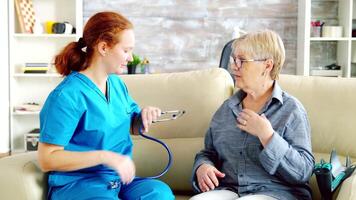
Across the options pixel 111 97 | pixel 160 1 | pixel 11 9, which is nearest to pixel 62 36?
pixel 11 9

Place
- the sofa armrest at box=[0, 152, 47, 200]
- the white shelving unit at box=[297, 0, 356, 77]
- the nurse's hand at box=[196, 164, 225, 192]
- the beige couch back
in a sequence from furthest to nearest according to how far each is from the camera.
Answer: the white shelving unit at box=[297, 0, 356, 77]
the beige couch back
the nurse's hand at box=[196, 164, 225, 192]
the sofa armrest at box=[0, 152, 47, 200]

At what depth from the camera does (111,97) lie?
1883 millimetres

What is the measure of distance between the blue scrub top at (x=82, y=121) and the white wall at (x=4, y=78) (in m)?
2.86

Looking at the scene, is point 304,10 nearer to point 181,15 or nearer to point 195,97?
point 181,15

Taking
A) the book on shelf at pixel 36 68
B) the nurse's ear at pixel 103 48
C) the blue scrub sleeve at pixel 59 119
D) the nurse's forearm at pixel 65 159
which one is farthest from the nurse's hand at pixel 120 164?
the book on shelf at pixel 36 68

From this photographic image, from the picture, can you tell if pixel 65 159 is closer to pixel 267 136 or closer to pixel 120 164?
pixel 120 164

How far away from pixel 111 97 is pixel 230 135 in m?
0.47

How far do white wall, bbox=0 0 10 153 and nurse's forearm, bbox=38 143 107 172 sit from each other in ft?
9.94

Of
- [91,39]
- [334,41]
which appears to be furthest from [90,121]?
[334,41]

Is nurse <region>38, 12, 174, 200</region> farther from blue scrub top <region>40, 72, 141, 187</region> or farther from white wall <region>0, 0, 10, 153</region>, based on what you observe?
white wall <region>0, 0, 10, 153</region>

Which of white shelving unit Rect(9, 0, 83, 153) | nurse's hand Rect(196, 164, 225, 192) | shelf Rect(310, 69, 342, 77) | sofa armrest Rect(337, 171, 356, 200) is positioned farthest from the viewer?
white shelving unit Rect(9, 0, 83, 153)

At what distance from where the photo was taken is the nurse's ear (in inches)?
70.7

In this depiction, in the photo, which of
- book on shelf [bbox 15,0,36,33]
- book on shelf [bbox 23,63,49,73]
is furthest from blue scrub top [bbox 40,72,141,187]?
book on shelf [bbox 15,0,36,33]

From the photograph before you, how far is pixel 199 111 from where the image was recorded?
89.2 inches
